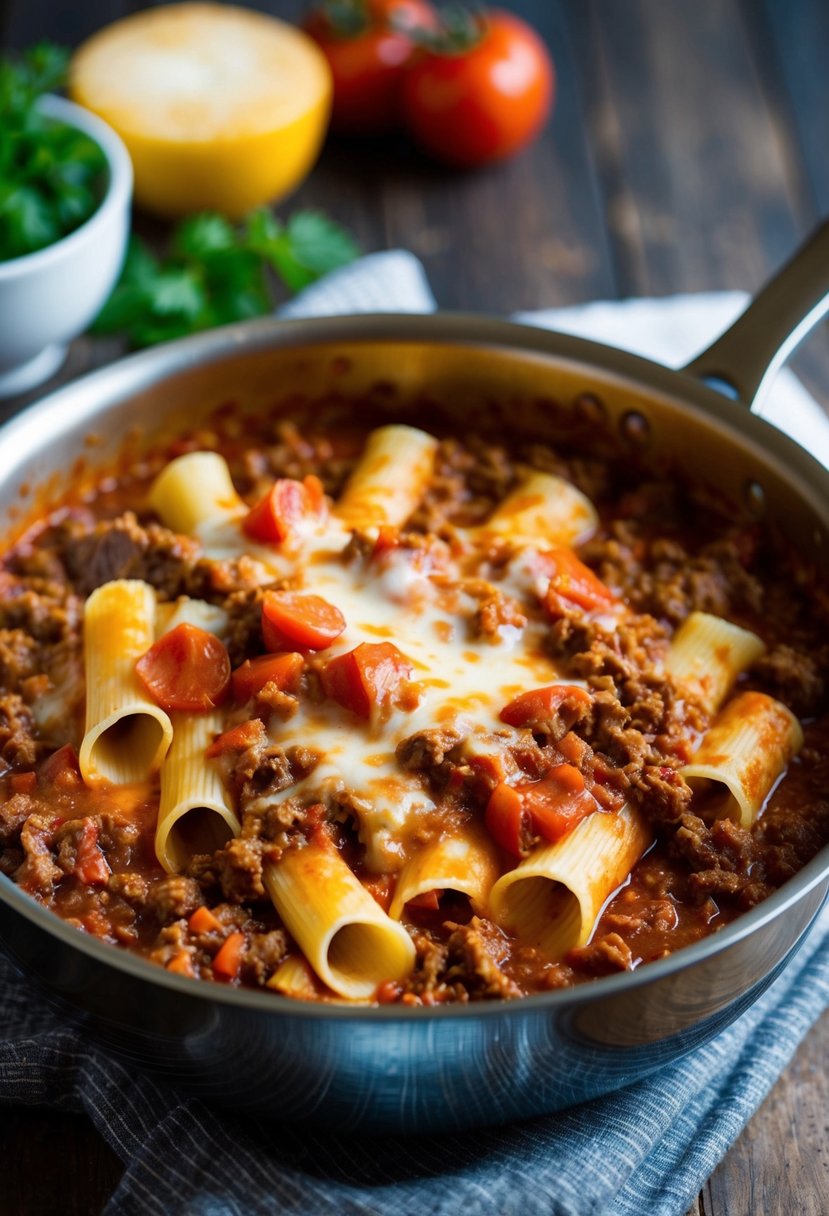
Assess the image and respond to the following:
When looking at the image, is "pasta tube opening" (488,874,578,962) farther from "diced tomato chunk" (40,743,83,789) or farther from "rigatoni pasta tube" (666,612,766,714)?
"diced tomato chunk" (40,743,83,789)

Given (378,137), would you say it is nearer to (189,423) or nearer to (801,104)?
(801,104)

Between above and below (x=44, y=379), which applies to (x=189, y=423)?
above

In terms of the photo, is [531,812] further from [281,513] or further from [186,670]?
[281,513]

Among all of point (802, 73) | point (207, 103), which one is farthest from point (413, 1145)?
point (802, 73)

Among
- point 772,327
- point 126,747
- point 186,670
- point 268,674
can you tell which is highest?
point 772,327

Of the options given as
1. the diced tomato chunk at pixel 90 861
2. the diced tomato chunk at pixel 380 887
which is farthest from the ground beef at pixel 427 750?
the diced tomato chunk at pixel 90 861

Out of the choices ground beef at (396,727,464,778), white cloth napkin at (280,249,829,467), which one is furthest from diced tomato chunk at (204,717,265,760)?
white cloth napkin at (280,249,829,467)

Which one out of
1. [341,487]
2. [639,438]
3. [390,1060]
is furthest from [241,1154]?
[639,438]
